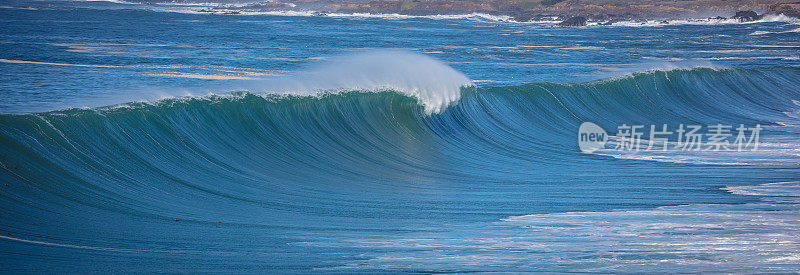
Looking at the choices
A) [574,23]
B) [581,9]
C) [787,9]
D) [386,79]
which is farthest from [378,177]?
[581,9]

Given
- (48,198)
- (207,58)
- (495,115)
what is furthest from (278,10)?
(48,198)

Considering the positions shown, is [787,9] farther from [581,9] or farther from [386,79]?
[386,79]

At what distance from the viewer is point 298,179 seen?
9.00 m

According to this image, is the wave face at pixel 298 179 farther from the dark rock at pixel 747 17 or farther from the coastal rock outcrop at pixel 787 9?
the coastal rock outcrop at pixel 787 9

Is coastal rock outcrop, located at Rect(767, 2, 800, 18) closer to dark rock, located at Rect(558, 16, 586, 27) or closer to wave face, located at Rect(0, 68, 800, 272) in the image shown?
dark rock, located at Rect(558, 16, 586, 27)

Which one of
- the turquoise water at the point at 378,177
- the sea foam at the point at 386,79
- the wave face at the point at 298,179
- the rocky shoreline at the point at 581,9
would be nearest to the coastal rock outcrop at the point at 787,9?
the rocky shoreline at the point at 581,9

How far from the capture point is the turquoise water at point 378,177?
18.7ft

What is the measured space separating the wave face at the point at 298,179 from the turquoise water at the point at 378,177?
0.03 metres

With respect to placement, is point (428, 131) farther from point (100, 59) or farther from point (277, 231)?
point (100, 59)

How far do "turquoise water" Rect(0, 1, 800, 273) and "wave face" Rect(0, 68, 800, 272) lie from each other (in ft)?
0.10

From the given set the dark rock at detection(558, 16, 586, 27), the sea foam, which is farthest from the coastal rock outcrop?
the sea foam

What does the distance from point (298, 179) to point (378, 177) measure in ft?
3.58

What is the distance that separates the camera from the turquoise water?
569cm

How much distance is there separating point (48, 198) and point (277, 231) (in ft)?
6.91
